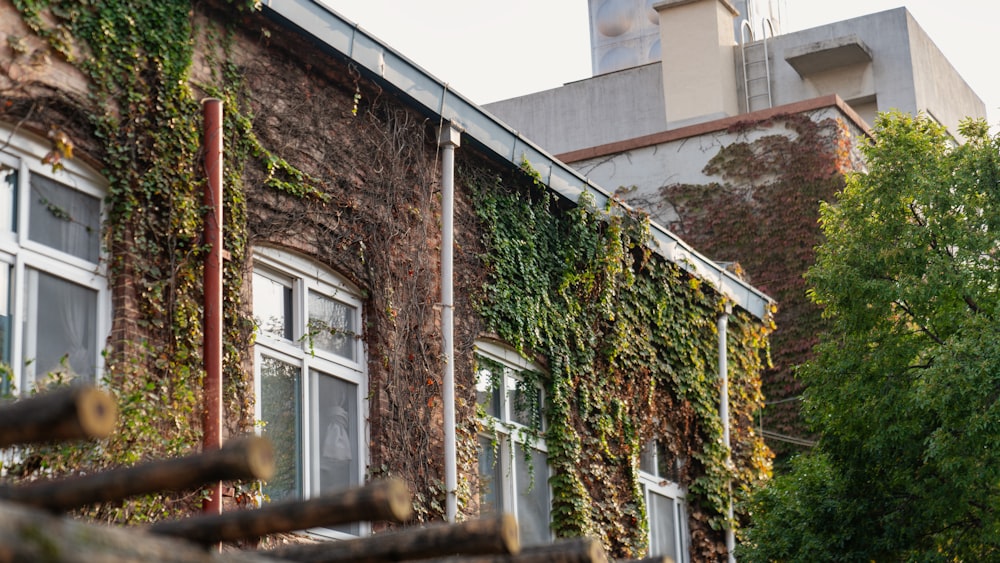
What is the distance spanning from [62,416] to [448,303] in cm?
864

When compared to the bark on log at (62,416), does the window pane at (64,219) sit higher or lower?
higher

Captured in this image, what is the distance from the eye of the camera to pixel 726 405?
16766 mm

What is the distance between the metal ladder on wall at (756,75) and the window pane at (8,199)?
1911 cm

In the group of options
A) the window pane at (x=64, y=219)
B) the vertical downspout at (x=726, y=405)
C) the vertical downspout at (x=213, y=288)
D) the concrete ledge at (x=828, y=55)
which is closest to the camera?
the window pane at (x=64, y=219)

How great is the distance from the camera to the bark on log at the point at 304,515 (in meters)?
3.88

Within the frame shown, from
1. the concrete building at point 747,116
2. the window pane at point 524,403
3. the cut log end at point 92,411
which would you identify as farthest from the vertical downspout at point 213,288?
the concrete building at point 747,116

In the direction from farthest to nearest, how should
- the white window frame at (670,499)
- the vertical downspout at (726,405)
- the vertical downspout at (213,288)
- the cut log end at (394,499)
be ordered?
the vertical downspout at (726,405) → the white window frame at (670,499) → the vertical downspout at (213,288) → the cut log end at (394,499)

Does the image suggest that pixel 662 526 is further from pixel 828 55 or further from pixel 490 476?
pixel 828 55

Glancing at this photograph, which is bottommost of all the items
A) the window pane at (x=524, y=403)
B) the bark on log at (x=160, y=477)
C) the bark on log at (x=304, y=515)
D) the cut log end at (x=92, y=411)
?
the bark on log at (x=304, y=515)

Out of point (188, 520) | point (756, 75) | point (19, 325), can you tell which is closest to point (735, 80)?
point (756, 75)

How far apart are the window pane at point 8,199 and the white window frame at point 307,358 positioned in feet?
7.01

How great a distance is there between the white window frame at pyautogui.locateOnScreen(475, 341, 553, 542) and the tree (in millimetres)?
3082

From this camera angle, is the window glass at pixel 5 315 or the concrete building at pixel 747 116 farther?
the concrete building at pixel 747 116

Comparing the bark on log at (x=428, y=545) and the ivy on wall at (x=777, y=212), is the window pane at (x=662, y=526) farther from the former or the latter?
the bark on log at (x=428, y=545)
